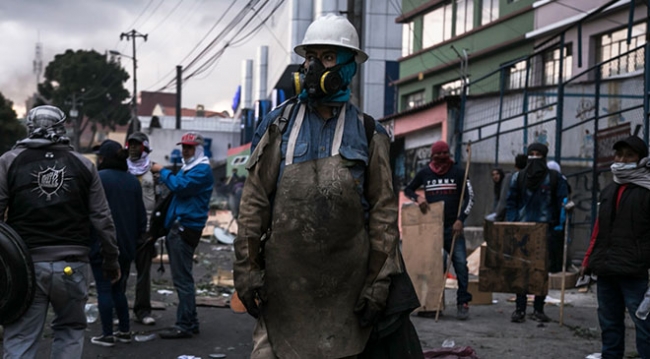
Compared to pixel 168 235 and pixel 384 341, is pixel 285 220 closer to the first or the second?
pixel 384 341

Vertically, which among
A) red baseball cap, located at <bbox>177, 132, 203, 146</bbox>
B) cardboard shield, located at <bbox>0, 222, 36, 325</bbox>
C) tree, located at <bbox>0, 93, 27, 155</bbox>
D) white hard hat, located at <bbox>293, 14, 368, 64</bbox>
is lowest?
cardboard shield, located at <bbox>0, 222, 36, 325</bbox>

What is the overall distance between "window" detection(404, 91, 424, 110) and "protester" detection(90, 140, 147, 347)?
26.6m

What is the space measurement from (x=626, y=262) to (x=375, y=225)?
3.00 metres

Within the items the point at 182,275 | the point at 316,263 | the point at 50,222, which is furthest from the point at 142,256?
the point at 316,263

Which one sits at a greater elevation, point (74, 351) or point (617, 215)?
point (617, 215)

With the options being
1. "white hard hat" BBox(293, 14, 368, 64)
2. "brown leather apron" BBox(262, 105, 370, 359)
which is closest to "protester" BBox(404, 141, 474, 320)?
"white hard hat" BBox(293, 14, 368, 64)

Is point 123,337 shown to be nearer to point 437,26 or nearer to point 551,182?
point 551,182

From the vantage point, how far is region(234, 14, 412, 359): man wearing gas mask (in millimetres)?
3947

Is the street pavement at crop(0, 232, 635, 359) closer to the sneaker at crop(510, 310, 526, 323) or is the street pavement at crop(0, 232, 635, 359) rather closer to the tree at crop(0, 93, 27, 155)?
the sneaker at crop(510, 310, 526, 323)

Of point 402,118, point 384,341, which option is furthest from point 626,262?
point 402,118

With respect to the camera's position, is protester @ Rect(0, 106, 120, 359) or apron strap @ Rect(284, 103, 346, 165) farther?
protester @ Rect(0, 106, 120, 359)

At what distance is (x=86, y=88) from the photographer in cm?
7675

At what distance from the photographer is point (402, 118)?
27.2 meters

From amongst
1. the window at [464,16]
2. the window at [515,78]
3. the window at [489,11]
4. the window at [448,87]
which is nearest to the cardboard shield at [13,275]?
the window at [515,78]
